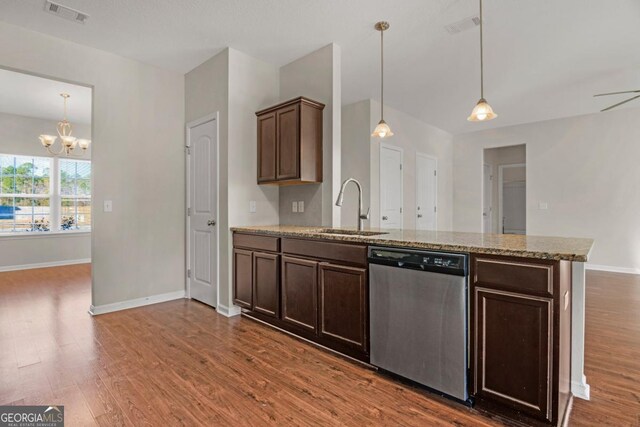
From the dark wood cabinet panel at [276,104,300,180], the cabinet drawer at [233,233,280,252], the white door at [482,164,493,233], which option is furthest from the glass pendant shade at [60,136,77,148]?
the white door at [482,164,493,233]

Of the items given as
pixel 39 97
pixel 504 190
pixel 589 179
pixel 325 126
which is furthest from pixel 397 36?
pixel 504 190

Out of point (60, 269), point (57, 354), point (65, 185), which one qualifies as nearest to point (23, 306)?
point (57, 354)

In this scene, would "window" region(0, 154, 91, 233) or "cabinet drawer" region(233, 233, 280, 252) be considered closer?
"cabinet drawer" region(233, 233, 280, 252)

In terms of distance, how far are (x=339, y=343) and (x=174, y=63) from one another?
11.8 feet

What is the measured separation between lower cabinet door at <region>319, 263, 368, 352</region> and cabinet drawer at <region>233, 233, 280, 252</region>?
615 millimetres

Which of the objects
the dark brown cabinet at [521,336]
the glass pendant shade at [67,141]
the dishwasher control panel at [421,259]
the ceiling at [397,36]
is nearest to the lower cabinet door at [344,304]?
the dishwasher control panel at [421,259]

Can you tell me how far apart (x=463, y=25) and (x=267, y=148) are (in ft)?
7.38

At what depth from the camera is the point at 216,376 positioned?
2.16 metres

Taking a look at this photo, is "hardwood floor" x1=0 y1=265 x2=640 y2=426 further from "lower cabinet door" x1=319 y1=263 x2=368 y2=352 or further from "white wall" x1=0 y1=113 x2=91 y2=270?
"white wall" x1=0 y1=113 x2=91 y2=270

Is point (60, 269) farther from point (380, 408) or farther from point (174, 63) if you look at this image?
point (380, 408)

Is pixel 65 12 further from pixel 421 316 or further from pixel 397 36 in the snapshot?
pixel 421 316

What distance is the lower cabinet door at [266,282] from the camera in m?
2.92

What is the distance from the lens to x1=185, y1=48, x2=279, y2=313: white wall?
3477mm

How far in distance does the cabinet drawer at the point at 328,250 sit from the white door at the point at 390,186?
280 centimetres
